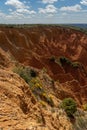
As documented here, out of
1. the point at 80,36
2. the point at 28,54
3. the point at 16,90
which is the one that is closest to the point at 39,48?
the point at 28,54

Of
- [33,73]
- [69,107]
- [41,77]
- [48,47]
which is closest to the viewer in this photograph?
[69,107]

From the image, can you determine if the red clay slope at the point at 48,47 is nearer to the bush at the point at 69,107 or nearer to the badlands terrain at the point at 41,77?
the badlands terrain at the point at 41,77

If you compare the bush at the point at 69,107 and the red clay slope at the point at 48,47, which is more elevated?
the red clay slope at the point at 48,47

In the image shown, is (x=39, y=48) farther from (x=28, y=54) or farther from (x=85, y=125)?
(x=85, y=125)

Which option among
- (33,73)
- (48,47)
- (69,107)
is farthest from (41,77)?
(48,47)

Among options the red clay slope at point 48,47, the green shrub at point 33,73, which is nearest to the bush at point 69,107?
the green shrub at point 33,73

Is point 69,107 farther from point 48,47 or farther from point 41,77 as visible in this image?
point 48,47

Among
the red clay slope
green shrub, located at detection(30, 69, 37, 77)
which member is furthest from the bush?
the red clay slope

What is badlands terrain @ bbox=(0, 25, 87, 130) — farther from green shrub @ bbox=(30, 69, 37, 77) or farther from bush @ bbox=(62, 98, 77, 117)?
bush @ bbox=(62, 98, 77, 117)

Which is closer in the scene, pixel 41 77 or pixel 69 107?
pixel 69 107
